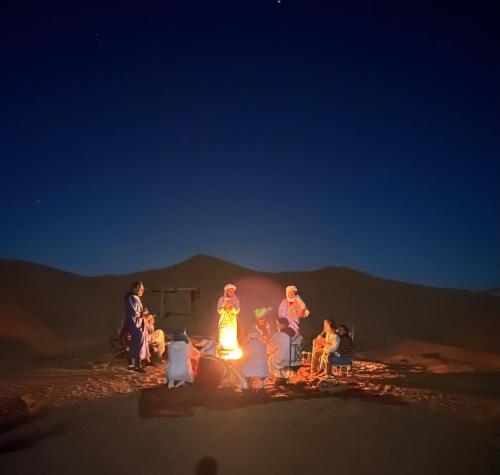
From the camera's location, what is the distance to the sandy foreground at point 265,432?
6.41 m

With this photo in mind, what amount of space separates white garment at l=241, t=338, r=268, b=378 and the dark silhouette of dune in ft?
32.3

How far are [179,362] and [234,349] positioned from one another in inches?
140

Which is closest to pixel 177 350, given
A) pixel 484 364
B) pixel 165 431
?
pixel 165 431

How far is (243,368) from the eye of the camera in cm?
1076

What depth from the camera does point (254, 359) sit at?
10711 millimetres

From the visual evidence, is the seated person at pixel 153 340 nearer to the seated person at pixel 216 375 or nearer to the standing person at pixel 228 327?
the standing person at pixel 228 327

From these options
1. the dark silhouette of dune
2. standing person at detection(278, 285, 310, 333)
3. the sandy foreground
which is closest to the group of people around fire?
standing person at detection(278, 285, 310, 333)

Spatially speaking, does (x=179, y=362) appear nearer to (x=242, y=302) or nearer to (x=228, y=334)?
(x=228, y=334)

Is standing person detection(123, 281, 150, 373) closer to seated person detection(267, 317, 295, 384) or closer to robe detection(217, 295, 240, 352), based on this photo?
robe detection(217, 295, 240, 352)

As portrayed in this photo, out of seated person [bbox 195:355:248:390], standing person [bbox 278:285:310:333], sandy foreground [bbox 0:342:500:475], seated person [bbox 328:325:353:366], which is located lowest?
sandy foreground [bbox 0:342:500:475]

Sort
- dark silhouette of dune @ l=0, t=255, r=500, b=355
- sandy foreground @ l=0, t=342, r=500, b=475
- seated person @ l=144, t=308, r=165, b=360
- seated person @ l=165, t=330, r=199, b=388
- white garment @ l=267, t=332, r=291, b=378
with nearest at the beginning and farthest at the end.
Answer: sandy foreground @ l=0, t=342, r=500, b=475 < seated person @ l=165, t=330, r=199, b=388 < white garment @ l=267, t=332, r=291, b=378 < seated person @ l=144, t=308, r=165, b=360 < dark silhouette of dune @ l=0, t=255, r=500, b=355

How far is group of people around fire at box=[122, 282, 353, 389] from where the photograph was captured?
1070cm

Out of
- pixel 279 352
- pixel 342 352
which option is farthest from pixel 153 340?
pixel 342 352

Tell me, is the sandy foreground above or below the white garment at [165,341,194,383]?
below
